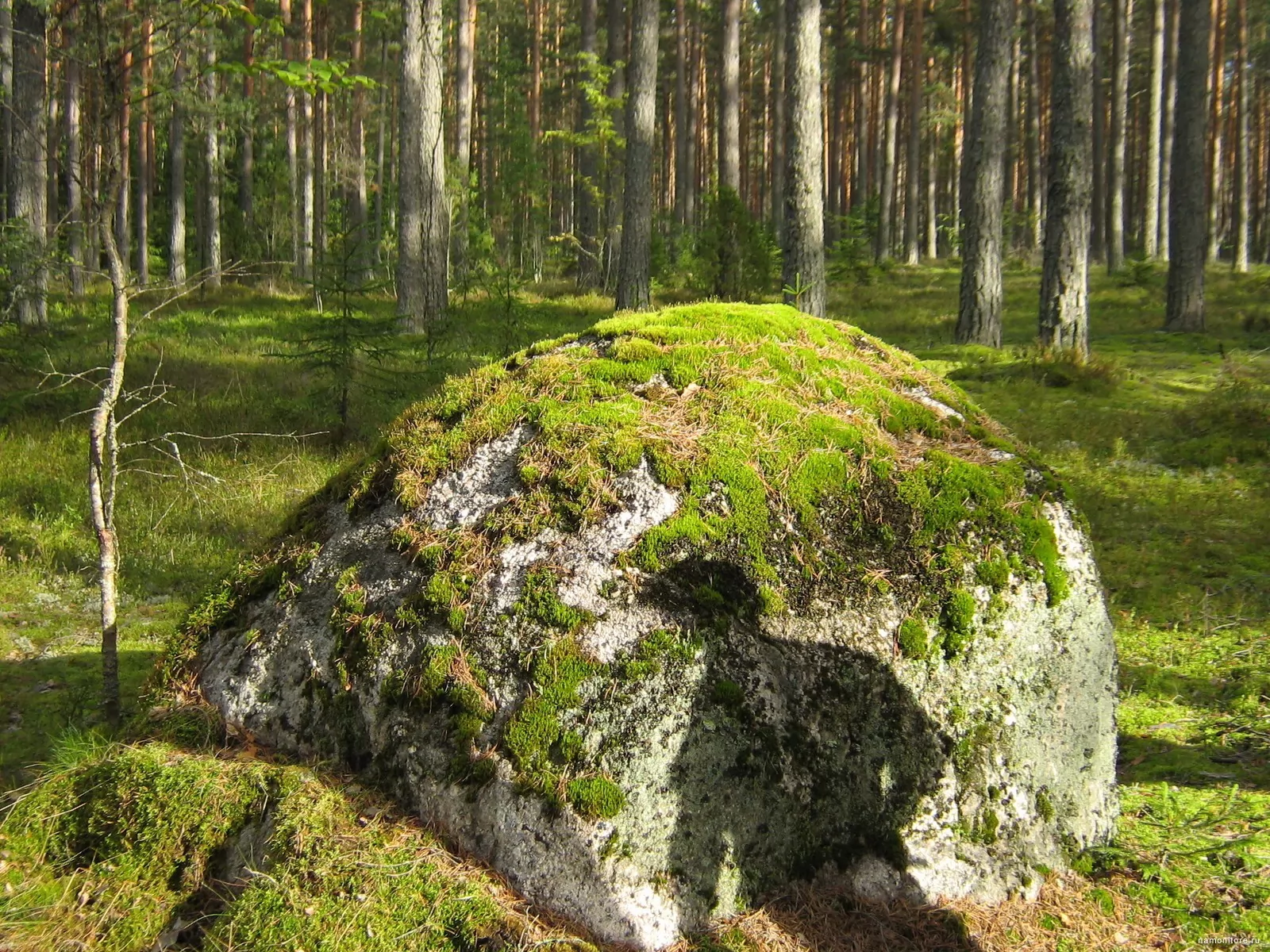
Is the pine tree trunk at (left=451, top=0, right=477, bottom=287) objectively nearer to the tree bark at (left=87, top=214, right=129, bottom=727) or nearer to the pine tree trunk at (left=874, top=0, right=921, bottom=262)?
the pine tree trunk at (left=874, top=0, right=921, bottom=262)

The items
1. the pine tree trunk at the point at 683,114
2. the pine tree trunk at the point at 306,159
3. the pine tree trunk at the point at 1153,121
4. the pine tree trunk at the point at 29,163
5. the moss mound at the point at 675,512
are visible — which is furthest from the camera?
the pine tree trunk at the point at 683,114

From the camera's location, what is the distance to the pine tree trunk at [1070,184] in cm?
1191

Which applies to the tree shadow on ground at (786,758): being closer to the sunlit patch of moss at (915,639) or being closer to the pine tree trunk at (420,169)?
the sunlit patch of moss at (915,639)

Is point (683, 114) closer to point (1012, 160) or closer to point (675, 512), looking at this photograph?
point (1012, 160)

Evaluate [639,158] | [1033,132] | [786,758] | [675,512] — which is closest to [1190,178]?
[639,158]

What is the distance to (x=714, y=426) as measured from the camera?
368cm

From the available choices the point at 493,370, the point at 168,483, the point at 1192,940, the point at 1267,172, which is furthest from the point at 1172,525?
the point at 1267,172

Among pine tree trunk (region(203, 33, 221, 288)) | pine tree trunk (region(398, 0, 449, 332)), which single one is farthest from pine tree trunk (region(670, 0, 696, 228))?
pine tree trunk (region(398, 0, 449, 332))

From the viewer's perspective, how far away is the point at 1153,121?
23.4 metres

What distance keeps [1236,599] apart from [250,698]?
5.90m

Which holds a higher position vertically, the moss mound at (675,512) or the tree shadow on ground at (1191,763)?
the moss mound at (675,512)

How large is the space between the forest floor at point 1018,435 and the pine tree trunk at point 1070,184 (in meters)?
0.69

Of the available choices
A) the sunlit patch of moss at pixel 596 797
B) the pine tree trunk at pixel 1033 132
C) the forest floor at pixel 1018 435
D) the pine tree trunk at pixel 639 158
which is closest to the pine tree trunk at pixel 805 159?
the forest floor at pixel 1018 435

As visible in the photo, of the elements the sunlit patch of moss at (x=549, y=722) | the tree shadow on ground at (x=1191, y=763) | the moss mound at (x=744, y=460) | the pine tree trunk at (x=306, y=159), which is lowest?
the tree shadow on ground at (x=1191, y=763)
